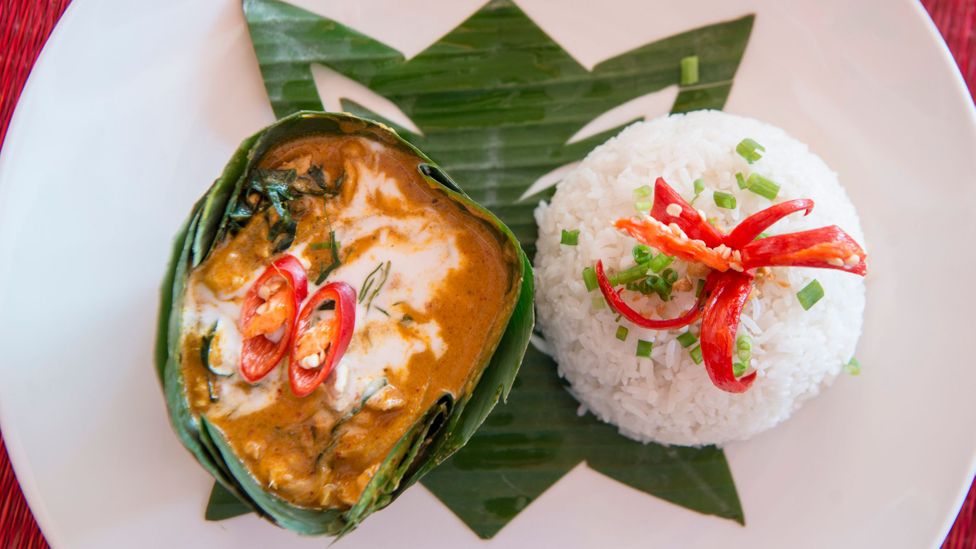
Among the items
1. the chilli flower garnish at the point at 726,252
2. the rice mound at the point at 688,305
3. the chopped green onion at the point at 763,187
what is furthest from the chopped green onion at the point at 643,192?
the chopped green onion at the point at 763,187

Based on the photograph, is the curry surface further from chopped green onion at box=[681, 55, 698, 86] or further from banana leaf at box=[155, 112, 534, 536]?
chopped green onion at box=[681, 55, 698, 86]

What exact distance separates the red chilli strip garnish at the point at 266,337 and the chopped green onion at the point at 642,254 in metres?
0.92

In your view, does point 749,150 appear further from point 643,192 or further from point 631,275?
point 631,275

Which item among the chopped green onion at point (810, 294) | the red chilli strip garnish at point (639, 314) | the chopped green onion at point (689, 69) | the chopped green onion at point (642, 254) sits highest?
the chopped green onion at point (689, 69)

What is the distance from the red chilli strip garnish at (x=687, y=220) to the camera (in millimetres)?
2141

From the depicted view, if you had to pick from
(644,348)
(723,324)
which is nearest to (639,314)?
(644,348)

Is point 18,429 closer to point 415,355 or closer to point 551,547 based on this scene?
point 415,355

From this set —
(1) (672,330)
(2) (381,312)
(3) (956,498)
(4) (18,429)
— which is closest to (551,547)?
(1) (672,330)

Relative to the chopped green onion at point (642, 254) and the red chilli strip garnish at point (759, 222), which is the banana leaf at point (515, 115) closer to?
the chopped green onion at point (642, 254)

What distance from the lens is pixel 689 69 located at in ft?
8.57

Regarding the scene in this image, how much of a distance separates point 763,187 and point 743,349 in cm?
50

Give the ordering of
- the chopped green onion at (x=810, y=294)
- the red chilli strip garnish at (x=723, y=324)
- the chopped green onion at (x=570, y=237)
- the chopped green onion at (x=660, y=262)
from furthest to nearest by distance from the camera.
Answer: the chopped green onion at (x=570, y=237) < the chopped green onion at (x=810, y=294) < the chopped green onion at (x=660, y=262) < the red chilli strip garnish at (x=723, y=324)

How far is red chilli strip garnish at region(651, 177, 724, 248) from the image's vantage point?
214 cm

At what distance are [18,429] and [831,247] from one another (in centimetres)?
231
